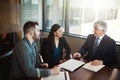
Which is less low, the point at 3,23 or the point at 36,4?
the point at 36,4

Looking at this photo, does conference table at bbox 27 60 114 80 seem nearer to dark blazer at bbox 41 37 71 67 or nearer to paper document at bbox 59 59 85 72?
paper document at bbox 59 59 85 72

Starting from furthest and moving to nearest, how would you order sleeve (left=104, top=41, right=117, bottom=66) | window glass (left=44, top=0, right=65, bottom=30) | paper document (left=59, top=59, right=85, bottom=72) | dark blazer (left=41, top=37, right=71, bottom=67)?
window glass (left=44, top=0, right=65, bottom=30) → dark blazer (left=41, top=37, right=71, bottom=67) → sleeve (left=104, top=41, right=117, bottom=66) → paper document (left=59, top=59, right=85, bottom=72)

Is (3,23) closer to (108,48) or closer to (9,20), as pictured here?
(9,20)

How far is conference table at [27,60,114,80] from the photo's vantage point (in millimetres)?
1482

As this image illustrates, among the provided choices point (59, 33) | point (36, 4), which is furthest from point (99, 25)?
point (36, 4)

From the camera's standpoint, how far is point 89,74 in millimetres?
1565

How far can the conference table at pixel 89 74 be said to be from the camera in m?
1.48

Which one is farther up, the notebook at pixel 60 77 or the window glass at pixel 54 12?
the window glass at pixel 54 12

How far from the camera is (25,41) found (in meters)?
1.52

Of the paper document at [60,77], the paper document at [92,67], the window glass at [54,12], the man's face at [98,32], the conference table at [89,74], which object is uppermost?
the window glass at [54,12]

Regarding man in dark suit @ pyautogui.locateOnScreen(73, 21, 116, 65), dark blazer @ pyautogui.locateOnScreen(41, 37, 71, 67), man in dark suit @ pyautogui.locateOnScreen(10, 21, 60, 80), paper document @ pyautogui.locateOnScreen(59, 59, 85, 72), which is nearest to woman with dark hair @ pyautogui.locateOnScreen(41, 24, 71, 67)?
dark blazer @ pyautogui.locateOnScreen(41, 37, 71, 67)

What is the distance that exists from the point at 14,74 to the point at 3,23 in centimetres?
79

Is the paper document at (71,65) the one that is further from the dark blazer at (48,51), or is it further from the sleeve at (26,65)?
the dark blazer at (48,51)

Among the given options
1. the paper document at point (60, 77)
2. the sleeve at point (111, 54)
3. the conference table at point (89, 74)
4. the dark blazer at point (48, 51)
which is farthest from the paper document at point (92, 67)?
the dark blazer at point (48, 51)
